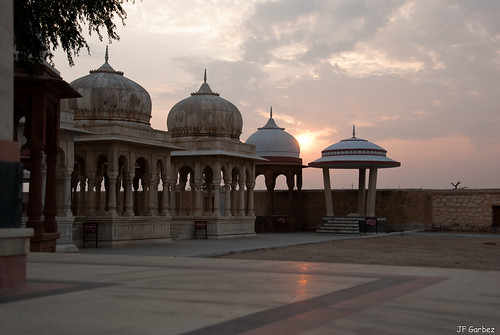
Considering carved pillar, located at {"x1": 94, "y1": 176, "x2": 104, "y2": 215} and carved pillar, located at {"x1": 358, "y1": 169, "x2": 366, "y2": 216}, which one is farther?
carved pillar, located at {"x1": 358, "y1": 169, "x2": 366, "y2": 216}

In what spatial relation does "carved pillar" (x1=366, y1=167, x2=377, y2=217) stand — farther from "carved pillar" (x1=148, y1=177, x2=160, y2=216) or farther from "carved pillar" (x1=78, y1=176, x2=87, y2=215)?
"carved pillar" (x1=78, y1=176, x2=87, y2=215)

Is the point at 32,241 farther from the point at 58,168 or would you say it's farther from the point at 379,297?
the point at 379,297

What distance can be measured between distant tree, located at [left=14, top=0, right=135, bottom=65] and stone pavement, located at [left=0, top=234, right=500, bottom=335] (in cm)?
468

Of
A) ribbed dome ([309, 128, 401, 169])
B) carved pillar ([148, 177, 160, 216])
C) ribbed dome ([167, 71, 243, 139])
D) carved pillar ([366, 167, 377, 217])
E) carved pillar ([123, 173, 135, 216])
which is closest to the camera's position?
carved pillar ([123, 173, 135, 216])

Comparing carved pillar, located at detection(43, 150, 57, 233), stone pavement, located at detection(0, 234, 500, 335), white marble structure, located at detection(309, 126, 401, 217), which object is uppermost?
white marble structure, located at detection(309, 126, 401, 217)

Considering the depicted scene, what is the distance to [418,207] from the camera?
1494 inches

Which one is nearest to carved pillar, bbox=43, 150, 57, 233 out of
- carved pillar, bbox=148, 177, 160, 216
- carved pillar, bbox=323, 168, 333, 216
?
carved pillar, bbox=148, 177, 160, 216

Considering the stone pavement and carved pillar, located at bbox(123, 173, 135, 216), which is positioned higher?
carved pillar, located at bbox(123, 173, 135, 216)

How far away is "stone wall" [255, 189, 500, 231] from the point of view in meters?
36.4

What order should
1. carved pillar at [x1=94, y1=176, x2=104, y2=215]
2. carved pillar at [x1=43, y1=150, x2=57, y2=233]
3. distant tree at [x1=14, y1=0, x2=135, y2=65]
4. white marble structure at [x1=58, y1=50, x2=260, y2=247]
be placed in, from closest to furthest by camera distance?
1. distant tree at [x1=14, y1=0, x2=135, y2=65]
2. carved pillar at [x1=43, y1=150, x2=57, y2=233]
3. white marble structure at [x1=58, y1=50, x2=260, y2=247]
4. carved pillar at [x1=94, y1=176, x2=104, y2=215]

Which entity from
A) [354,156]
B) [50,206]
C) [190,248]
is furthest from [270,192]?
[50,206]

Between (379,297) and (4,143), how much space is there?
4.06 meters

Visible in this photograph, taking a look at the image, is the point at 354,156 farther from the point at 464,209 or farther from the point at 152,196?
the point at 152,196

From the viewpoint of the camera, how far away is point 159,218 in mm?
25703
